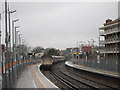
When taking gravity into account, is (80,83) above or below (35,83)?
below

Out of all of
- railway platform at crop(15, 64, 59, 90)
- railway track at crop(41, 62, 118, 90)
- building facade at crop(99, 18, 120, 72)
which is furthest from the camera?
building facade at crop(99, 18, 120, 72)

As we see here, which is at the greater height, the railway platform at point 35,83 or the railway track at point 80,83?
the railway platform at point 35,83

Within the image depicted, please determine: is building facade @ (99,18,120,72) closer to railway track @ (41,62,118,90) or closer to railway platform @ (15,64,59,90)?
railway track @ (41,62,118,90)

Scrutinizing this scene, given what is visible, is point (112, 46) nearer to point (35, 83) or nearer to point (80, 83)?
point (80, 83)

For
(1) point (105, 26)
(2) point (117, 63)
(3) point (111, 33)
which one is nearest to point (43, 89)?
(2) point (117, 63)

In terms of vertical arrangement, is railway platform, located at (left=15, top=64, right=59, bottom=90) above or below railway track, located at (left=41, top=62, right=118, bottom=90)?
above

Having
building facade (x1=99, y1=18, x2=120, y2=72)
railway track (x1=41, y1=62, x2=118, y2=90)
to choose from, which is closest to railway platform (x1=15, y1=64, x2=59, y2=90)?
railway track (x1=41, y1=62, x2=118, y2=90)

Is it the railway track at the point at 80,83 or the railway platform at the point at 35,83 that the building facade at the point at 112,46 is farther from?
the railway platform at the point at 35,83

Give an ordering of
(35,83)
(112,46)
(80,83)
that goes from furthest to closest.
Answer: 1. (112,46)
2. (80,83)
3. (35,83)

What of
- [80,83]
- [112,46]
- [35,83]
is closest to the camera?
[35,83]

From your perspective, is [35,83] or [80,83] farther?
[80,83]

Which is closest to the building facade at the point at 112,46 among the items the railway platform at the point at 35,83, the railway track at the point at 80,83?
the railway track at the point at 80,83

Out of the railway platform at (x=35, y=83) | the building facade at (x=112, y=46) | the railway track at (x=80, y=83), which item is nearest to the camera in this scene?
the railway platform at (x=35, y=83)

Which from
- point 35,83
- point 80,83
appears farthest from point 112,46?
point 35,83
